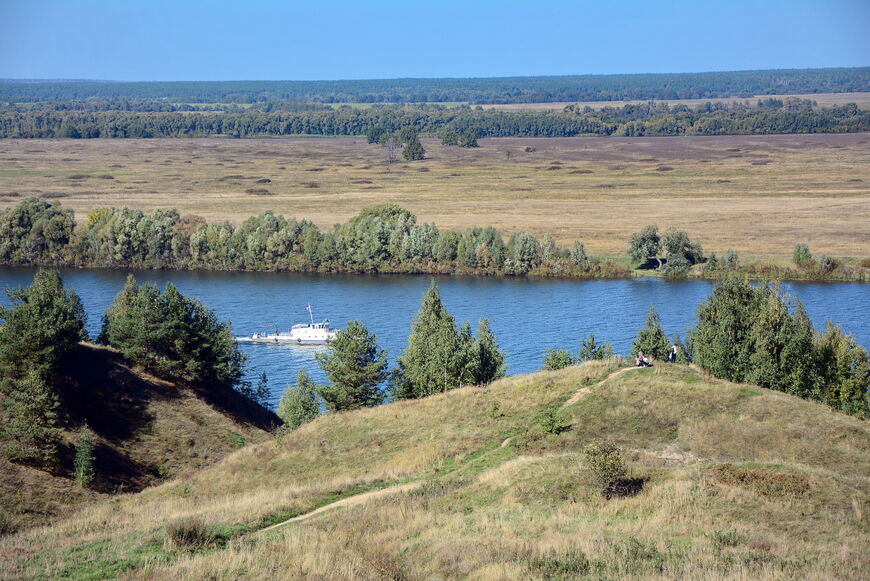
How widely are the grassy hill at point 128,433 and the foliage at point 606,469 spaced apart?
17.8 m

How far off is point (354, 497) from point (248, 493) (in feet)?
15.3

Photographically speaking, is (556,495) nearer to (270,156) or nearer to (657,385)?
(657,385)

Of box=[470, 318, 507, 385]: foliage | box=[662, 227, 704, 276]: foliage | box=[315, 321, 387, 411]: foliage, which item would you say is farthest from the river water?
box=[315, 321, 387, 411]: foliage

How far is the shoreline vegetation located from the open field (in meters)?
5.70

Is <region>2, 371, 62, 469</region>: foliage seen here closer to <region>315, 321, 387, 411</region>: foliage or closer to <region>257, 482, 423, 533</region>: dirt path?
<region>315, 321, 387, 411</region>: foliage

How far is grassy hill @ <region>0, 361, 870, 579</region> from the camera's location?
1603 cm

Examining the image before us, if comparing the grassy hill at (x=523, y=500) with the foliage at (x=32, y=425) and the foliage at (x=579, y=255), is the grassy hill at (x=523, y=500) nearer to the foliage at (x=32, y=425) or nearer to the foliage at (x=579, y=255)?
the foliage at (x=32, y=425)

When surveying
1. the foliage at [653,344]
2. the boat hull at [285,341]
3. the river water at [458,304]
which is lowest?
the boat hull at [285,341]

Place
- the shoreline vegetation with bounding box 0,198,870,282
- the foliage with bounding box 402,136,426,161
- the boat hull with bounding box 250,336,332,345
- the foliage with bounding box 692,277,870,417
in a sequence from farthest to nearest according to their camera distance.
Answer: the foliage with bounding box 402,136,426,161, the shoreline vegetation with bounding box 0,198,870,282, the boat hull with bounding box 250,336,332,345, the foliage with bounding box 692,277,870,417

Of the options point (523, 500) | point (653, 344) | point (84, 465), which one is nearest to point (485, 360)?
point (653, 344)

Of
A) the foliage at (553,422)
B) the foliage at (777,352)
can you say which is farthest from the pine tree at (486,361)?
the foliage at (553,422)

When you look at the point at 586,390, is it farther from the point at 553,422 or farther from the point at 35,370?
the point at 35,370

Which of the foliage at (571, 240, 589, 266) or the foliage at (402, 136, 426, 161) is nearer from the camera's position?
the foliage at (571, 240, 589, 266)

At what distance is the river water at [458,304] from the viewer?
6050 cm
